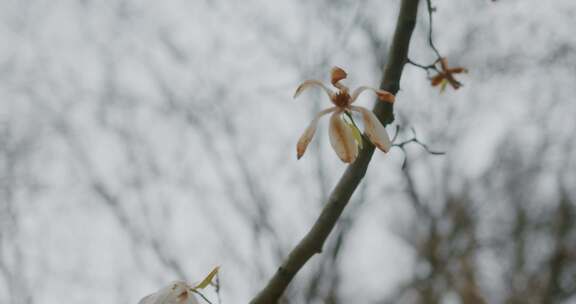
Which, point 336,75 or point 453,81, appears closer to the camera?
point 336,75

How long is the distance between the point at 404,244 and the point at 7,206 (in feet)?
20.5

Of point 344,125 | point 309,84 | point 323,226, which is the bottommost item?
point 323,226

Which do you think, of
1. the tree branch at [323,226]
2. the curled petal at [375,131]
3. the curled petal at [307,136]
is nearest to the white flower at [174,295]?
the tree branch at [323,226]

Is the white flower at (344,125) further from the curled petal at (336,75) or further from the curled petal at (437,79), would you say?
the curled petal at (437,79)

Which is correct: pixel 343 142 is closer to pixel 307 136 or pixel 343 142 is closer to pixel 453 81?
pixel 307 136

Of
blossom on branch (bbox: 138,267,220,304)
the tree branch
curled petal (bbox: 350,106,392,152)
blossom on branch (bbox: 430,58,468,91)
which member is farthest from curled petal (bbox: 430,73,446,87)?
blossom on branch (bbox: 138,267,220,304)

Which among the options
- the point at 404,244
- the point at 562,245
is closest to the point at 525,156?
the point at 562,245

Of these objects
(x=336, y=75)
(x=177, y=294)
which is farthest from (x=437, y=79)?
(x=177, y=294)

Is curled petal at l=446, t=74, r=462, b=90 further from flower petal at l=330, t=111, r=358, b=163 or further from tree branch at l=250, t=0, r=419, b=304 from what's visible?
flower petal at l=330, t=111, r=358, b=163

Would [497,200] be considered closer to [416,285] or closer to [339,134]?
[416,285]

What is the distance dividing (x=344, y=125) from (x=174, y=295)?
44cm

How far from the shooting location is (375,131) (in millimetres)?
1050

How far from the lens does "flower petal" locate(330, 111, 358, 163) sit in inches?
41.6

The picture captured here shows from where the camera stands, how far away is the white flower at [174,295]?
1081 mm
